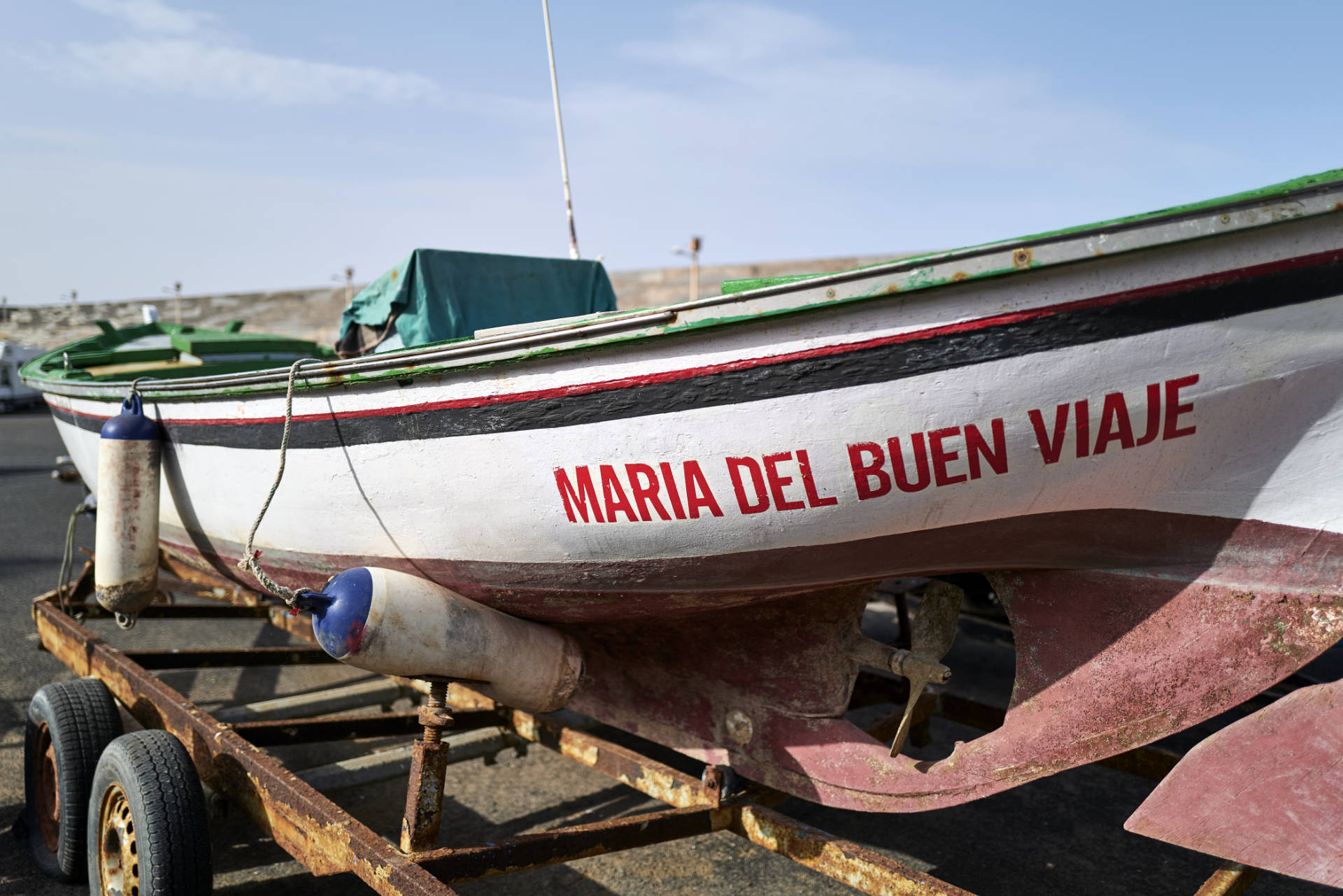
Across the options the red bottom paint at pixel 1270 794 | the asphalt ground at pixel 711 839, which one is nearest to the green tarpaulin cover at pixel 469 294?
the asphalt ground at pixel 711 839

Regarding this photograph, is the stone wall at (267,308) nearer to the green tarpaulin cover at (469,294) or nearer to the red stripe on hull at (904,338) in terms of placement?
the green tarpaulin cover at (469,294)

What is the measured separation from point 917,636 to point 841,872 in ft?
2.20

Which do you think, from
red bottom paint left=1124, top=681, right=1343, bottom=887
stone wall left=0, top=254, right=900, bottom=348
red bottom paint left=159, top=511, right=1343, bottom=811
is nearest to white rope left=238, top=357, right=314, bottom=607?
red bottom paint left=159, top=511, right=1343, bottom=811

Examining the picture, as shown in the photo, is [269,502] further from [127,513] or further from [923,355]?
→ [923,355]

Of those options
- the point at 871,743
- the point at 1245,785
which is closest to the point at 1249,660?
the point at 1245,785

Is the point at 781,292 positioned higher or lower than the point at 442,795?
higher

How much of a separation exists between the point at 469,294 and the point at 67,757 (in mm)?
2172

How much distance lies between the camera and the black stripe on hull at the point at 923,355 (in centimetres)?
176

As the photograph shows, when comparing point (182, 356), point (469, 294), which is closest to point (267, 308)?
point (182, 356)

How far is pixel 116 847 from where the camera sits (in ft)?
8.71

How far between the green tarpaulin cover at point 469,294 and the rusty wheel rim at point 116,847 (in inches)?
73.0

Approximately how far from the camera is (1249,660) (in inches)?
77.6

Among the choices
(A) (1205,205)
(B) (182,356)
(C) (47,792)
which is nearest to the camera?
(A) (1205,205)

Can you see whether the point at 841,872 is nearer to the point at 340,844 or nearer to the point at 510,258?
the point at 340,844
